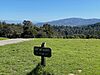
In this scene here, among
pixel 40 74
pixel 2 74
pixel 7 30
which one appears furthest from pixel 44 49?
pixel 7 30

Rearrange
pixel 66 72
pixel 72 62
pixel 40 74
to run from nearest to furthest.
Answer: pixel 40 74 < pixel 66 72 < pixel 72 62

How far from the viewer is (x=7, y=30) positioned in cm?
6141

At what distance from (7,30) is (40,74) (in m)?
54.3

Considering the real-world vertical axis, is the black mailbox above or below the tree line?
above

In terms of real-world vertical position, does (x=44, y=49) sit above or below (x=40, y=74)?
above

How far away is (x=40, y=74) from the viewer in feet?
26.5

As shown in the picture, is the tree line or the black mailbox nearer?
the black mailbox

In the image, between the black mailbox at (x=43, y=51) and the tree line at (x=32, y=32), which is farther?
the tree line at (x=32, y=32)

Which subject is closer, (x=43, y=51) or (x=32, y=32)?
(x=43, y=51)

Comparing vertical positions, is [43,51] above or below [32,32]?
above

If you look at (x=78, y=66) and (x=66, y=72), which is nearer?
(x=66, y=72)

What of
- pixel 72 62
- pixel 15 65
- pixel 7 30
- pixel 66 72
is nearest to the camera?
pixel 66 72

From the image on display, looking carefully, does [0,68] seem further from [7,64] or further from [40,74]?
[40,74]

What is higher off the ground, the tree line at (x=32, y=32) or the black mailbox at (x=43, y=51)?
the black mailbox at (x=43, y=51)
